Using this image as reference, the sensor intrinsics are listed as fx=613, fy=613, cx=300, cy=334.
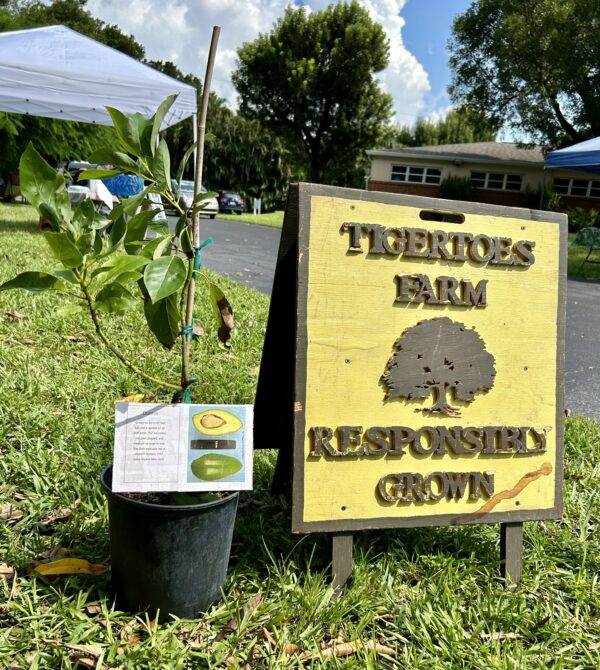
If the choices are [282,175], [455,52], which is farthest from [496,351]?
[282,175]

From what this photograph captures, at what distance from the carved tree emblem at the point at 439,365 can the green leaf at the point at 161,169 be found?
2.95ft

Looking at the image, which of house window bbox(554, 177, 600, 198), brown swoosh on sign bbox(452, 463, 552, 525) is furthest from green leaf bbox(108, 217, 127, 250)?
house window bbox(554, 177, 600, 198)

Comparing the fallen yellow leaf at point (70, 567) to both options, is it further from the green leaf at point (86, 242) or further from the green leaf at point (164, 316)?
the green leaf at point (86, 242)

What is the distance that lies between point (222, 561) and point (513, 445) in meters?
1.07

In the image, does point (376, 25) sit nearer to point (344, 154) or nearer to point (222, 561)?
point (344, 154)

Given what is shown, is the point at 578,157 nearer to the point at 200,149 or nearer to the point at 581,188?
the point at 200,149

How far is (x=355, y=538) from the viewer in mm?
2330

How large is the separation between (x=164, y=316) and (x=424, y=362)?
884mm

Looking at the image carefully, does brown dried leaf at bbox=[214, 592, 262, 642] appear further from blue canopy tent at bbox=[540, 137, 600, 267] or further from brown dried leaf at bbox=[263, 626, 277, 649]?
blue canopy tent at bbox=[540, 137, 600, 267]

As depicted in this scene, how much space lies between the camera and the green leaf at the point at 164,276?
1.54 metres

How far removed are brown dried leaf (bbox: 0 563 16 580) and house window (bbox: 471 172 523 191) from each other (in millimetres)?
32702

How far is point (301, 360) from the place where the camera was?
191cm

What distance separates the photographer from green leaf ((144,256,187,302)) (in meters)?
1.54

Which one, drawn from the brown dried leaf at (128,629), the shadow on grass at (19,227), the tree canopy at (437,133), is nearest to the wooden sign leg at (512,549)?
the brown dried leaf at (128,629)
